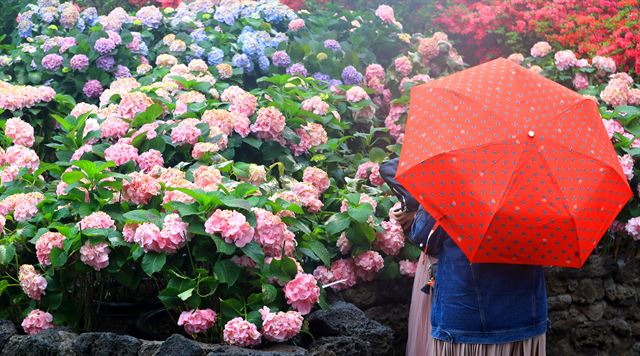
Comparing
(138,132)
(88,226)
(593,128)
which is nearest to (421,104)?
(593,128)

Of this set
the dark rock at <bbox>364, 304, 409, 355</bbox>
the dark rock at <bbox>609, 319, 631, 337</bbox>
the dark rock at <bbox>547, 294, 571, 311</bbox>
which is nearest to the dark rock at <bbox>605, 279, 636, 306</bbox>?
the dark rock at <bbox>609, 319, 631, 337</bbox>

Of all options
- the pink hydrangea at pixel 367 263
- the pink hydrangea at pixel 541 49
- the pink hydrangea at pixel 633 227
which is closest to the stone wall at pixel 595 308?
the pink hydrangea at pixel 633 227

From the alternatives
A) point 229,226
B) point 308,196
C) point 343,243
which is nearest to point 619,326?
point 343,243

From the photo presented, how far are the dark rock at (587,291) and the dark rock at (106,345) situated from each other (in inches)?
103

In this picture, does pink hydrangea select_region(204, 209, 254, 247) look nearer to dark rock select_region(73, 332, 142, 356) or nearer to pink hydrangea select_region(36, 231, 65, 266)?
dark rock select_region(73, 332, 142, 356)

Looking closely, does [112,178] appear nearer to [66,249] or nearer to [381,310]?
[66,249]

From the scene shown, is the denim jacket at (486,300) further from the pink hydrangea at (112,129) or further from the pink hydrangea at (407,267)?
the pink hydrangea at (112,129)

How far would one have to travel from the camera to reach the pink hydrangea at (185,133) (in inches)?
156

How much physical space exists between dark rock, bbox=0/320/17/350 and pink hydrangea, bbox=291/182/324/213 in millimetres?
1312

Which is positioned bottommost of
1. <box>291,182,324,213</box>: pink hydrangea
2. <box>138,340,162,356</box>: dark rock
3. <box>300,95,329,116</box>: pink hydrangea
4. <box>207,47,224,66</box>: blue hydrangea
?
<box>207,47,224,66</box>: blue hydrangea

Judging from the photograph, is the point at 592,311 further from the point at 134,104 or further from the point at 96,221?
the point at 96,221

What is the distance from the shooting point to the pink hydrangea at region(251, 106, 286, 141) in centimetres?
430

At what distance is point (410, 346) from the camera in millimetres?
3576

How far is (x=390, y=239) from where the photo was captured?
3.94 m
